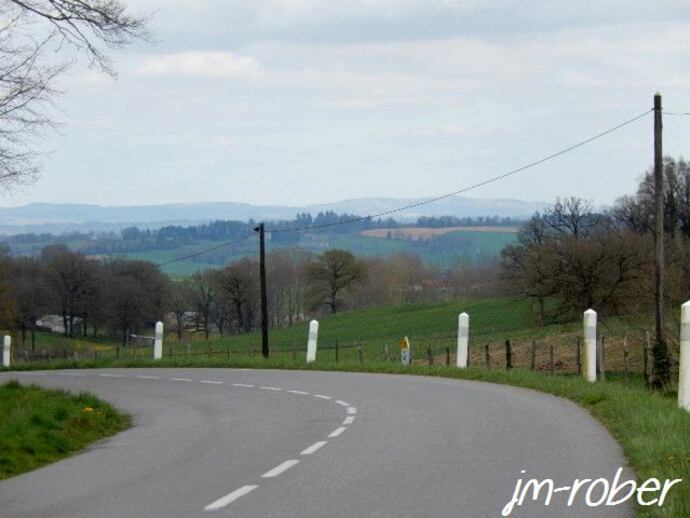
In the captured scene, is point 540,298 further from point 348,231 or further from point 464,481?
point 348,231

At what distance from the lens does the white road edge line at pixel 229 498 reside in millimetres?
8727

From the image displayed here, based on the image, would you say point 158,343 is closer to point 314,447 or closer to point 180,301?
point 314,447

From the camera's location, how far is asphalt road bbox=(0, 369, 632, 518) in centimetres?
874

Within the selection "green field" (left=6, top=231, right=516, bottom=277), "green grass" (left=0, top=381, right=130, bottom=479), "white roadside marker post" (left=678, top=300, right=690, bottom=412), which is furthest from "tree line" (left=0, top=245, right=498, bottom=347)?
"white roadside marker post" (left=678, top=300, right=690, bottom=412)

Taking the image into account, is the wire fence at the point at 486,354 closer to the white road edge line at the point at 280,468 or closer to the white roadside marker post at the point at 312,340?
the white roadside marker post at the point at 312,340

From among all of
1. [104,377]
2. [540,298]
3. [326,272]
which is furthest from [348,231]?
[104,377]

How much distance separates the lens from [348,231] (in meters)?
196

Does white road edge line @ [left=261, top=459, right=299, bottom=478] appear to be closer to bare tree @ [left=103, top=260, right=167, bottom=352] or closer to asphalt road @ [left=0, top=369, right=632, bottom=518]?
asphalt road @ [left=0, top=369, right=632, bottom=518]

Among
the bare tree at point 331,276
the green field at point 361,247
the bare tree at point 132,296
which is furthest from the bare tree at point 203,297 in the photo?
the green field at point 361,247

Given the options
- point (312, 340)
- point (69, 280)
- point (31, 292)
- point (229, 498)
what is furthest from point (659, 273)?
point (31, 292)

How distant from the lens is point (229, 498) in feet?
29.8

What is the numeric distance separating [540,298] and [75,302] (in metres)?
48.2

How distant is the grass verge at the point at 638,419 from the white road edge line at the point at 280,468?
2964mm

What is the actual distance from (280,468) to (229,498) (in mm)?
1630
